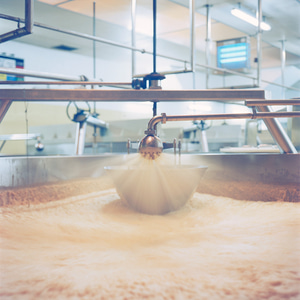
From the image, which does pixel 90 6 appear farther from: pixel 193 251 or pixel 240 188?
pixel 193 251

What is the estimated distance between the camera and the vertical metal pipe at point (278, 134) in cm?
90

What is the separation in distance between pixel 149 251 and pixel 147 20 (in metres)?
3.30

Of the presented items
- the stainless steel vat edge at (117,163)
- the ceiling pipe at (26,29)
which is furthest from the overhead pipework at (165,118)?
the ceiling pipe at (26,29)

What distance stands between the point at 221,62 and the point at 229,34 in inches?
33.5

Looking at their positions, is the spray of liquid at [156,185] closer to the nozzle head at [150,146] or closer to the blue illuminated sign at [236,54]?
the nozzle head at [150,146]

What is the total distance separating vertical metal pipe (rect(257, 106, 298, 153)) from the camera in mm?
Answer: 898

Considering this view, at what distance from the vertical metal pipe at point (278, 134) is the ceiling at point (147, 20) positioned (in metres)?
2.33

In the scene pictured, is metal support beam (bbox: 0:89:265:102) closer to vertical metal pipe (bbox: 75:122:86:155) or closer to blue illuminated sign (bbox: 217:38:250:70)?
vertical metal pipe (bbox: 75:122:86:155)

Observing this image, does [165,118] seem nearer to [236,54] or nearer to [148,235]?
[148,235]

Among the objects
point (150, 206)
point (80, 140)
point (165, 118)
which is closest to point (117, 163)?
point (150, 206)

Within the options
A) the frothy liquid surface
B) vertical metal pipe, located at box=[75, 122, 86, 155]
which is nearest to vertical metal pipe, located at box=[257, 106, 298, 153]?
the frothy liquid surface

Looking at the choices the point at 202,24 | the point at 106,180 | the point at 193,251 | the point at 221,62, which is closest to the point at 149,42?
the point at 202,24

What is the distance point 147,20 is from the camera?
11.4 ft

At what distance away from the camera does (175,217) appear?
87 centimetres
